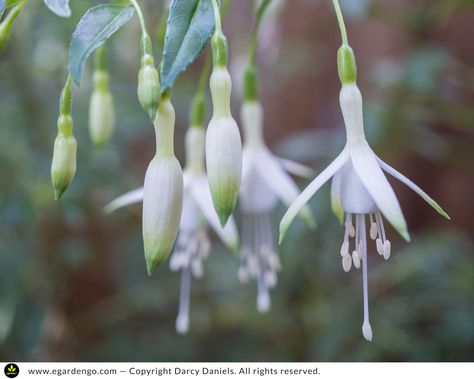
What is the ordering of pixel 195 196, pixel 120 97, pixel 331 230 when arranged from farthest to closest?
1. pixel 120 97
2. pixel 331 230
3. pixel 195 196

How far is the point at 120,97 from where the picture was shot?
1.29 m

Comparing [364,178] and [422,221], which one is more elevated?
[364,178]

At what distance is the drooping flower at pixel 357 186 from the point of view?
0.52m

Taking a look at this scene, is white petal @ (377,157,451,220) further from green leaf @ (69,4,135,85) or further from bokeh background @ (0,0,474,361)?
bokeh background @ (0,0,474,361)

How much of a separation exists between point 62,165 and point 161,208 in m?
0.10

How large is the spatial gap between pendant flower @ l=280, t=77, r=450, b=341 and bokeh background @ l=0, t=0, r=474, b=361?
49 cm

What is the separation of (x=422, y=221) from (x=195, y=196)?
112cm

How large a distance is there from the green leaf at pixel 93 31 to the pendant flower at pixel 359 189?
0.65 ft

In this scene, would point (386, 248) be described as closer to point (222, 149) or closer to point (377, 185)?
point (377, 185)

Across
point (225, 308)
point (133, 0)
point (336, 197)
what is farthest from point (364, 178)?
point (225, 308)

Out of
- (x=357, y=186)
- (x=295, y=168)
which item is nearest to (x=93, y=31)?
(x=357, y=186)

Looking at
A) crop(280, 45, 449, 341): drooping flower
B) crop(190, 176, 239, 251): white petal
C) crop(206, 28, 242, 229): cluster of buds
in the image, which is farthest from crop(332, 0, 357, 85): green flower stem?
crop(190, 176, 239, 251): white petal
